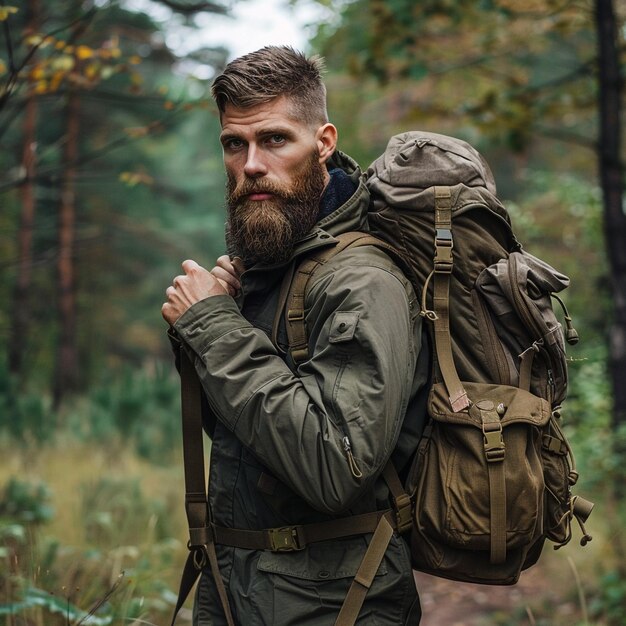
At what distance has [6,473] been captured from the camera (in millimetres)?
7512

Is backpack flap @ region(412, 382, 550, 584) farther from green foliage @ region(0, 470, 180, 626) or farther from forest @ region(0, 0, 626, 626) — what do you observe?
green foliage @ region(0, 470, 180, 626)

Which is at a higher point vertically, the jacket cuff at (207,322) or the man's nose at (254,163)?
the man's nose at (254,163)

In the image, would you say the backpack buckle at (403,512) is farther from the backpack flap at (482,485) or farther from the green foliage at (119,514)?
the green foliage at (119,514)

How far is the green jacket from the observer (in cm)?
→ 212

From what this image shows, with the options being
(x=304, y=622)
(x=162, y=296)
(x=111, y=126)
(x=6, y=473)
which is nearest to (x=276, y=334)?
(x=304, y=622)

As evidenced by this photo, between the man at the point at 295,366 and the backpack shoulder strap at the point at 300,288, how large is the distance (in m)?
0.03

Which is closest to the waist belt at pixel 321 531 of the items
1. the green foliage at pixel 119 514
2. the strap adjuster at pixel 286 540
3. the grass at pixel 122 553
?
the strap adjuster at pixel 286 540

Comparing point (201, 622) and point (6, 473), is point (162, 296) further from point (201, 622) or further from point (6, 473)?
point (201, 622)

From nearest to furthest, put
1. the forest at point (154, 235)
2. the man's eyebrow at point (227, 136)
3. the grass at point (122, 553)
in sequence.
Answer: the man's eyebrow at point (227, 136), the grass at point (122, 553), the forest at point (154, 235)

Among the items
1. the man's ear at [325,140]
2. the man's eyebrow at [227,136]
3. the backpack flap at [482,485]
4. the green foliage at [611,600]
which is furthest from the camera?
the green foliage at [611,600]

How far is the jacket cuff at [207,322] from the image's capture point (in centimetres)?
229

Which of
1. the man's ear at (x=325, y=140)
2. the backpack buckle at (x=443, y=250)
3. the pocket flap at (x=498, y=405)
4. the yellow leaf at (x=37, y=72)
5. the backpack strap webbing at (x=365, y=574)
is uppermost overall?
the man's ear at (x=325, y=140)

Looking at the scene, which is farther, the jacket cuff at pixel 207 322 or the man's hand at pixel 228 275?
the man's hand at pixel 228 275

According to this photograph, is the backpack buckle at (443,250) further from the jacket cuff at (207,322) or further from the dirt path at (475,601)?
the dirt path at (475,601)
